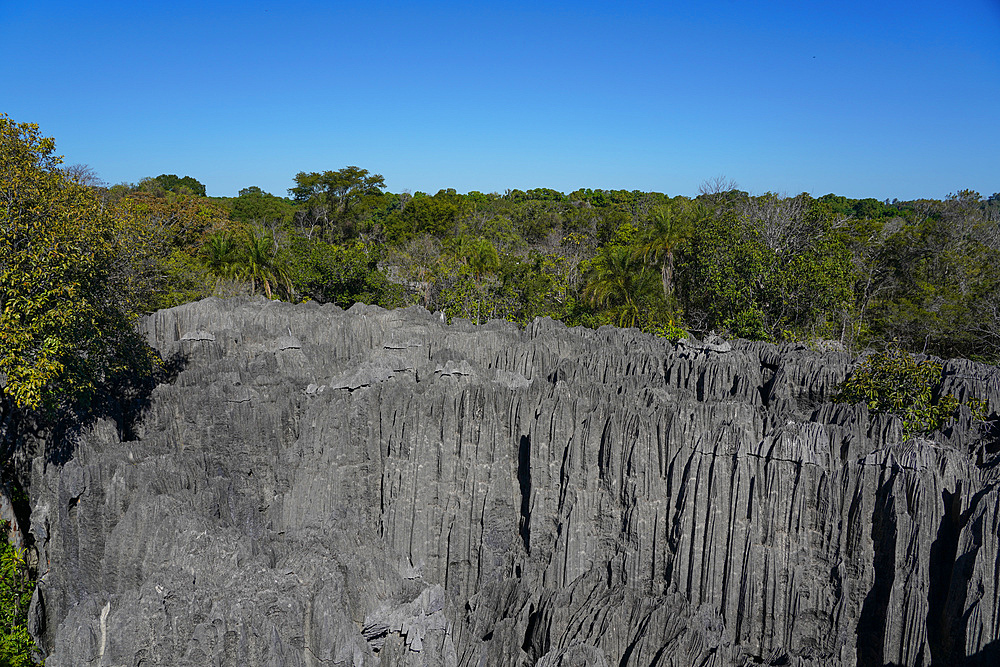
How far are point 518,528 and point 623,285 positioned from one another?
16.5m

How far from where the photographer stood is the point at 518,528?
35.1ft

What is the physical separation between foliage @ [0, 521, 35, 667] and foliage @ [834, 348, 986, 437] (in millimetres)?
14180

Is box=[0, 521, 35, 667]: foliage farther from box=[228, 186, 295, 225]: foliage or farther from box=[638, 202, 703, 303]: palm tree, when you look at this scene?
box=[228, 186, 295, 225]: foliage

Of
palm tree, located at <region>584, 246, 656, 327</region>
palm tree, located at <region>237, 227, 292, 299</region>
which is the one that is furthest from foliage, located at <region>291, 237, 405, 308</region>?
palm tree, located at <region>584, 246, 656, 327</region>

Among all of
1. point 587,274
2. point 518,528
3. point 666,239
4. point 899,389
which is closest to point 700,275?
point 666,239

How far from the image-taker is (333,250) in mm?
30531

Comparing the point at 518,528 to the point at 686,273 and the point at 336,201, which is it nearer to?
the point at 686,273

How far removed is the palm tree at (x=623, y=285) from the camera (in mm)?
25109

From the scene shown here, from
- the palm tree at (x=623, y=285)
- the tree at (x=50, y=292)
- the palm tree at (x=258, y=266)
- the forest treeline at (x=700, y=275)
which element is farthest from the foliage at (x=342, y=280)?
the tree at (x=50, y=292)

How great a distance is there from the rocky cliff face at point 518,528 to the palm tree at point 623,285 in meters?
12.1

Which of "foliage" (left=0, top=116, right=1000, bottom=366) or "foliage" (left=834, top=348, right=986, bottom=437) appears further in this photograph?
"foliage" (left=0, top=116, right=1000, bottom=366)

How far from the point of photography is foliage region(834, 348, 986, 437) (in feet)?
37.8

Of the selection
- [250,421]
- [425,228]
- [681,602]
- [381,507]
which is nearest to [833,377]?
[681,602]

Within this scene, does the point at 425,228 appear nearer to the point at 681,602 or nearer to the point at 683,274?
the point at 683,274
